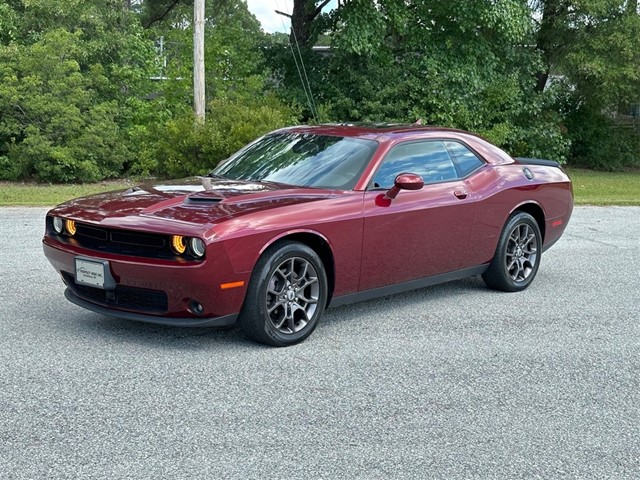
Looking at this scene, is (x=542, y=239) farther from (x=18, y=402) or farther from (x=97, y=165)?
(x=97, y=165)

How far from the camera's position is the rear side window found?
7.27 m

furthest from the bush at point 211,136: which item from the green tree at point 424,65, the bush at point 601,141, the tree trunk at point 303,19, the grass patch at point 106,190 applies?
the bush at point 601,141

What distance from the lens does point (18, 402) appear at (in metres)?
4.58

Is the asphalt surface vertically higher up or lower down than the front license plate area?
lower down

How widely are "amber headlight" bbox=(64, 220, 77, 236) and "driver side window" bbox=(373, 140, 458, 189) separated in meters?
2.14

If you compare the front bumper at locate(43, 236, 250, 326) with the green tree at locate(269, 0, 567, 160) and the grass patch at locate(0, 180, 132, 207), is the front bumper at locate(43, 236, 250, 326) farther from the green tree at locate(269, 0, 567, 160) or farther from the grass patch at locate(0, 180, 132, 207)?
the green tree at locate(269, 0, 567, 160)

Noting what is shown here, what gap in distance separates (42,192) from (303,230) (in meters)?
12.2

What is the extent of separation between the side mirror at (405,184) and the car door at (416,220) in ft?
0.23

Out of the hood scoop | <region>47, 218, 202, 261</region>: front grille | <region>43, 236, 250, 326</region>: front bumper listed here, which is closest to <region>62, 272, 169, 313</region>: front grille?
<region>43, 236, 250, 326</region>: front bumper

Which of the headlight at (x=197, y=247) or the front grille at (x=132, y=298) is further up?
the headlight at (x=197, y=247)

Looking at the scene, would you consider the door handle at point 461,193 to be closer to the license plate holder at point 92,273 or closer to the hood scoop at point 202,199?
the hood scoop at point 202,199

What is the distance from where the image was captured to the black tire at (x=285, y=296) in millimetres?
5523

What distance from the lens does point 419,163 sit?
6902 mm

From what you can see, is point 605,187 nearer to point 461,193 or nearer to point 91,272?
point 461,193
